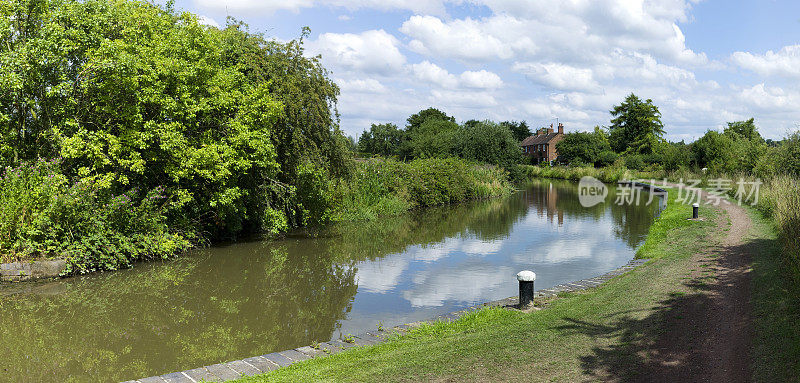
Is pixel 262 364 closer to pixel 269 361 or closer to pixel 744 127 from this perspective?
pixel 269 361

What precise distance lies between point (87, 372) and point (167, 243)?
6812 millimetres

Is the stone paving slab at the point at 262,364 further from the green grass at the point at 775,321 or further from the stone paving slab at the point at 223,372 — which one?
the green grass at the point at 775,321

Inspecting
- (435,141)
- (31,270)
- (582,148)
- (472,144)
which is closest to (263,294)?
(31,270)

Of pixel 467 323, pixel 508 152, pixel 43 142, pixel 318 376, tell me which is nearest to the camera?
pixel 318 376

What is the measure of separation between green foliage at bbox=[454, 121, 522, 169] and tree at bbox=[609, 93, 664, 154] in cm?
2835

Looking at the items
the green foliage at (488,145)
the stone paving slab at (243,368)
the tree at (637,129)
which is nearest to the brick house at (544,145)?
the tree at (637,129)

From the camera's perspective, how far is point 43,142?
12.7 metres

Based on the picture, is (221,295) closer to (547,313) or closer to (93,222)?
(93,222)

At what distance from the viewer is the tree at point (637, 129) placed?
64000 mm

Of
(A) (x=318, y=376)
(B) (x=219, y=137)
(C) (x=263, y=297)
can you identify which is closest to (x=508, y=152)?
(B) (x=219, y=137)

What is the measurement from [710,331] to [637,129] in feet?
224

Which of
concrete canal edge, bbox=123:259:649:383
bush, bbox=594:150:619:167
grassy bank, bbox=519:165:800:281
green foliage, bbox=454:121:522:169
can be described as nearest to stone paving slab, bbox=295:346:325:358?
concrete canal edge, bbox=123:259:649:383

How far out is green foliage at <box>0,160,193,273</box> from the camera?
1093 cm

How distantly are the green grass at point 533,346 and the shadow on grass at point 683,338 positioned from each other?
0.9 inches
